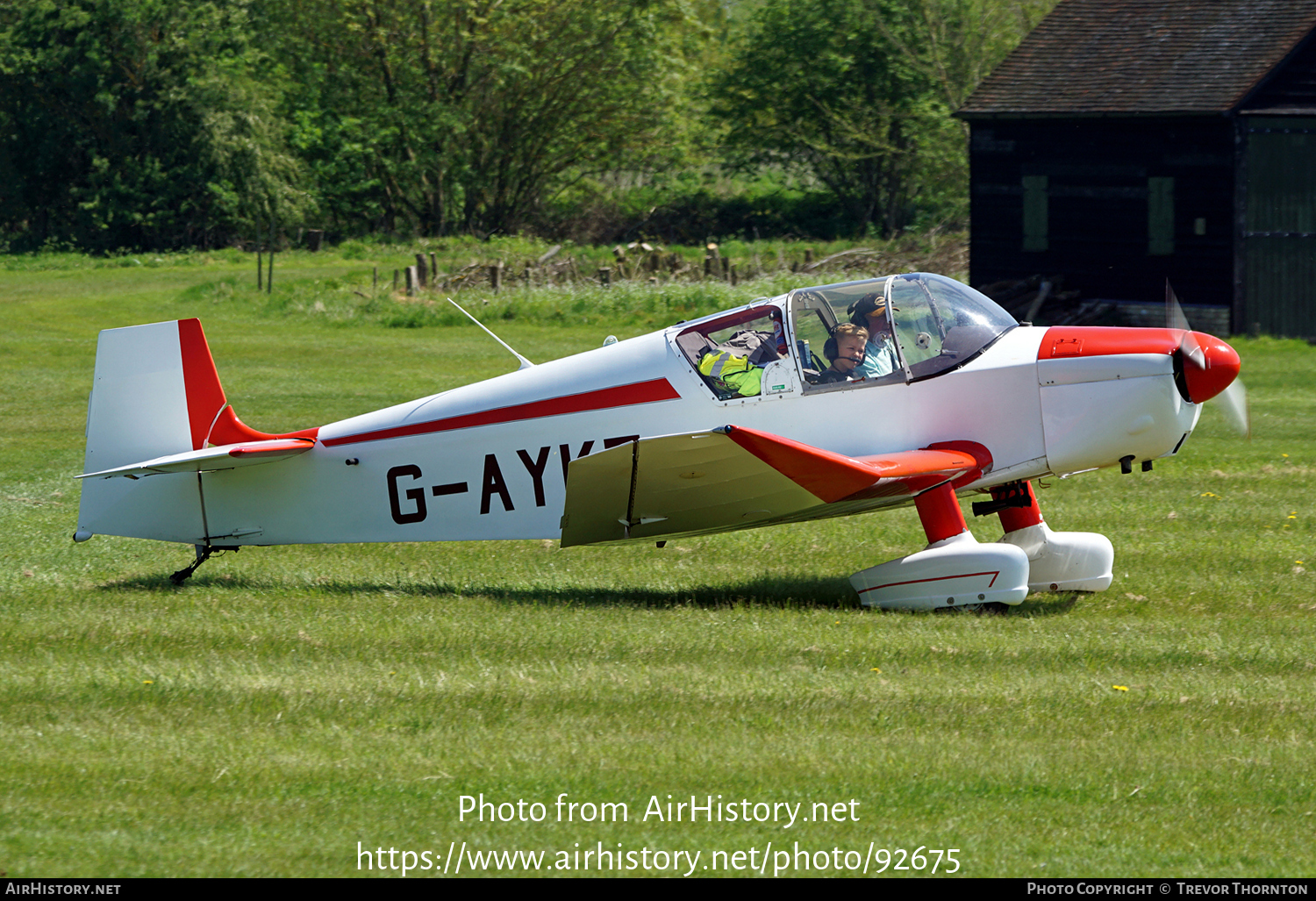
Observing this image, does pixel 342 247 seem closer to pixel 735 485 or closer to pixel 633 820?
pixel 735 485

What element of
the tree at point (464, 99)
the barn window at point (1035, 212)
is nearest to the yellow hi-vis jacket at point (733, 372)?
the barn window at point (1035, 212)

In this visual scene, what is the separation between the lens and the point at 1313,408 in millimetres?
18484

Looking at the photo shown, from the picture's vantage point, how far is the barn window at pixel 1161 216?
88.3ft

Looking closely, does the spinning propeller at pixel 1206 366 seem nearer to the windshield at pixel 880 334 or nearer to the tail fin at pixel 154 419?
the windshield at pixel 880 334

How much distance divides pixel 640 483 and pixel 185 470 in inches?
125

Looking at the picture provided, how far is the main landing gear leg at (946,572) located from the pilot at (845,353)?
35.5 inches

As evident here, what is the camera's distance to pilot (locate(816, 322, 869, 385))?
27.6 ft

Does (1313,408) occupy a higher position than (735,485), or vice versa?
(735,485)

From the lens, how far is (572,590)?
9.30 metres

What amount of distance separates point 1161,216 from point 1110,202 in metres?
1.26

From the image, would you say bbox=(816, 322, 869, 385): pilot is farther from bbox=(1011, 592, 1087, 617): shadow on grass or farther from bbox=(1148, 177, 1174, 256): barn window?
bbox=(1148, 177, 1174, 256): barn window

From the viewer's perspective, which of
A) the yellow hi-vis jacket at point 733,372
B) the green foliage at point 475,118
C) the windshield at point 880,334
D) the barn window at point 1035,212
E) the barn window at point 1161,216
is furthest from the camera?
the green foliage at point 475,118
